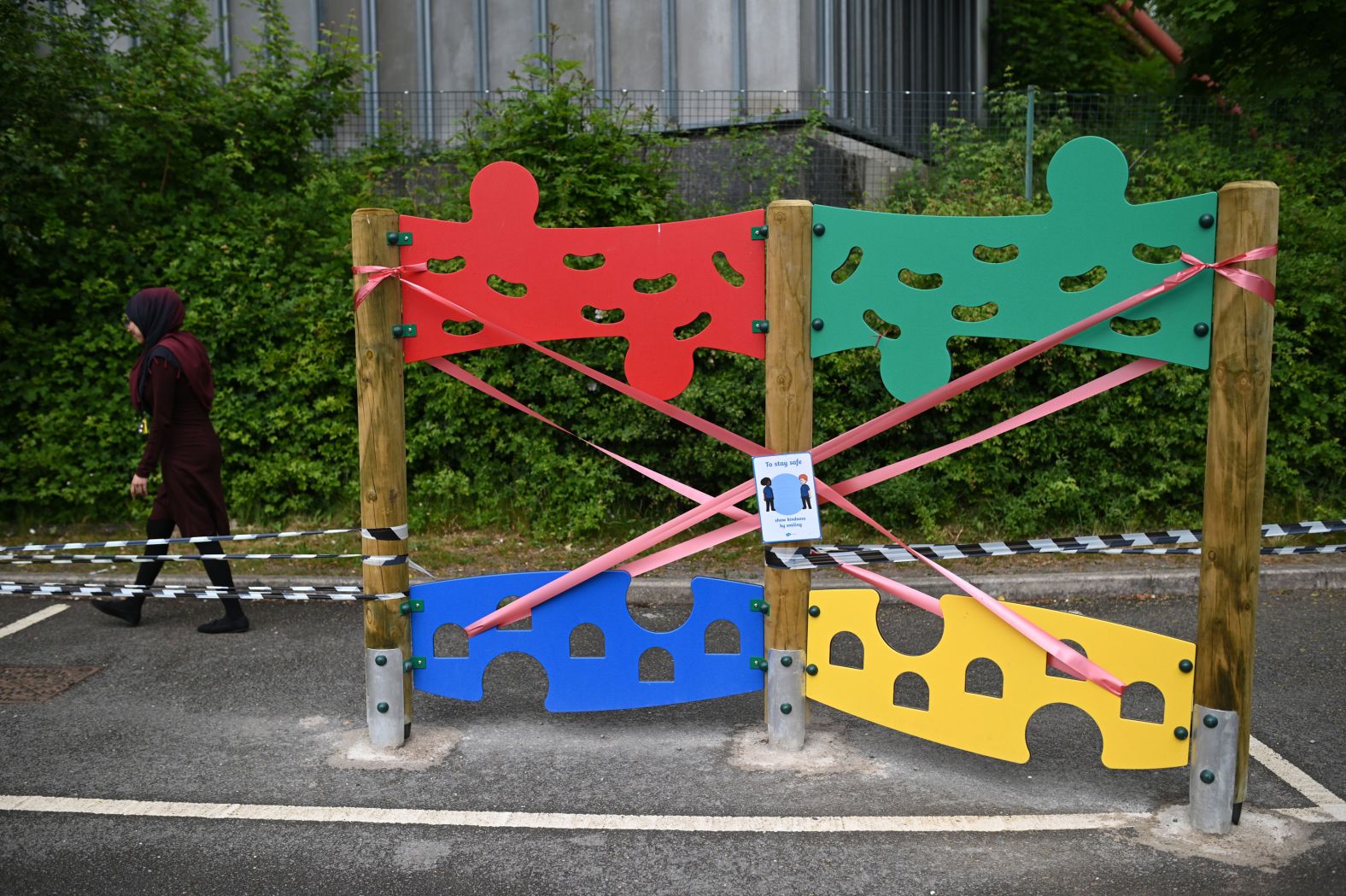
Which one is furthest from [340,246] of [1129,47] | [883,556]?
[1129,47]

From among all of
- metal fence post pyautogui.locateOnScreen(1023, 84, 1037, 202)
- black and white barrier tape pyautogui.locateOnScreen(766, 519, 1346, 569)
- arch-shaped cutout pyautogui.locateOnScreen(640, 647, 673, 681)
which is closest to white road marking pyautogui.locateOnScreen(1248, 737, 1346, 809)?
Answer: black and white barrier tape pyautogui.locateOnScreen(766, 519, 1346, 569)

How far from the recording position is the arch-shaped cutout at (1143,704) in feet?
18.6

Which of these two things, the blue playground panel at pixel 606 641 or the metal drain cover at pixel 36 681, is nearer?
the blue playground panel at pixel 606 641

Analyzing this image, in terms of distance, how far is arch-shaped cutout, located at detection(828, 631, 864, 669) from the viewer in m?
6.60

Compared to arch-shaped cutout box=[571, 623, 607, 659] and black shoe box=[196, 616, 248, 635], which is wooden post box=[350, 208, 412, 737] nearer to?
arch-shaped cutout box=[571, 623, 607, 659]

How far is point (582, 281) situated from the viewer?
5.11 meters

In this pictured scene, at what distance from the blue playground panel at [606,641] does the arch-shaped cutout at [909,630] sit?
1724 mm

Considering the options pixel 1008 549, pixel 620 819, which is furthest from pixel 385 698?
pixel 1008 549

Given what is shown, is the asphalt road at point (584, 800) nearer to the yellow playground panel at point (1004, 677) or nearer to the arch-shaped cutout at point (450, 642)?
the yellow playground panel at point (1004, 677)

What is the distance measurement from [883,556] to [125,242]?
7204 millimetres

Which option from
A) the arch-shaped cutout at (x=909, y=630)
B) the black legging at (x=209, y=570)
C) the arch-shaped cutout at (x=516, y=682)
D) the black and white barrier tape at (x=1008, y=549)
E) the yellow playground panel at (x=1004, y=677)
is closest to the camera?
the yellow playground panel at (x=1004, y=677)

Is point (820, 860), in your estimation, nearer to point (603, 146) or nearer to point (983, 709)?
point (983, 709)

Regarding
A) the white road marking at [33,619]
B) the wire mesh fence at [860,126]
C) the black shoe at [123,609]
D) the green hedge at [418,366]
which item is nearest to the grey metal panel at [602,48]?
the wire mesh fence at [860,126]

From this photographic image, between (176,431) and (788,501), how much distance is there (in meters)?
3.95
